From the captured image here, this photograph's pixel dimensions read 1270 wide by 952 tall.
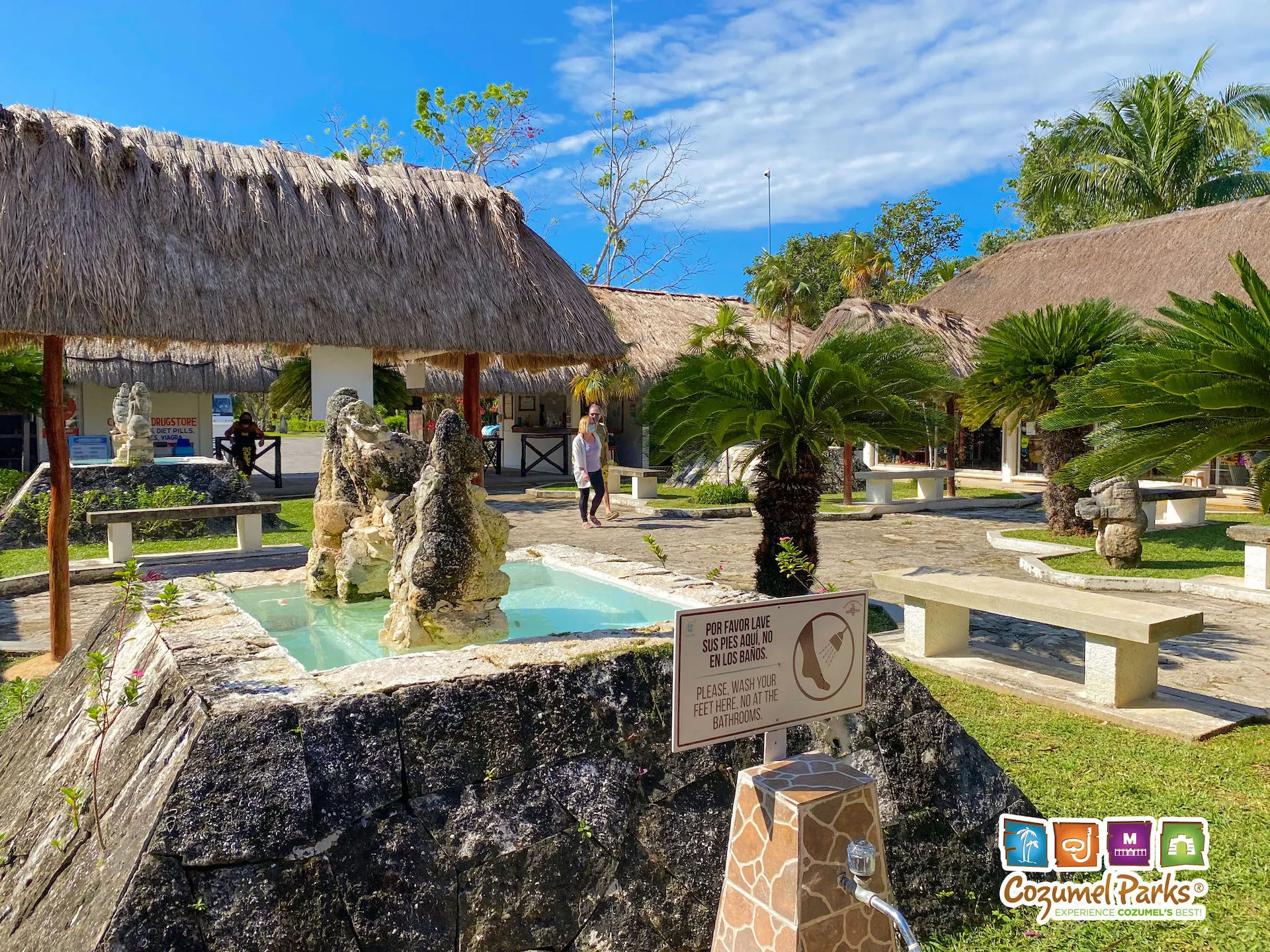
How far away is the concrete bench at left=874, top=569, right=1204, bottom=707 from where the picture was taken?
5.02m

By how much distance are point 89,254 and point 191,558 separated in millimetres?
4669

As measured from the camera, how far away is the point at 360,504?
5.03 metres

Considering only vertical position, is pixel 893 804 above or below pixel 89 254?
below

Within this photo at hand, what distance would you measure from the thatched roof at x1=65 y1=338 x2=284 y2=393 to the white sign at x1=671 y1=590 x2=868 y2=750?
697 inches

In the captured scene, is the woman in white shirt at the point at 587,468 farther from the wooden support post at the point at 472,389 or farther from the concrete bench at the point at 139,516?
the concrete bench at the point at 139,516

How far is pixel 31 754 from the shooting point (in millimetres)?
3625

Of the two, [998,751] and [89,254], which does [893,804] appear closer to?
[998,751]

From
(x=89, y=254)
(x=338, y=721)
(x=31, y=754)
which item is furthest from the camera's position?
(x=89, y=254)

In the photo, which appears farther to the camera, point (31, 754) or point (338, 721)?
point (31, 754)

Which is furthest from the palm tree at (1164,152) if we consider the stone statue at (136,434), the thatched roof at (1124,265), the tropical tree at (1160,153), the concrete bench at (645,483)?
the stone statue at (136,434)

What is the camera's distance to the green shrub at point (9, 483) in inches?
501

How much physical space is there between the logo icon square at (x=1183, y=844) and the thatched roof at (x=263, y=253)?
599 cm

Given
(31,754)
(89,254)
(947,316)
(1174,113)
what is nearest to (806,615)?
(31,754)

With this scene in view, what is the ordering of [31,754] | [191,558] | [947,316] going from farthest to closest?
[947,316], [191,558], [31,754]
